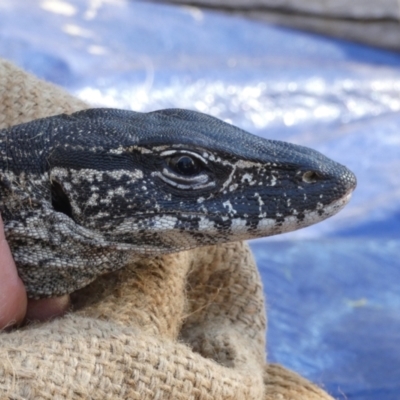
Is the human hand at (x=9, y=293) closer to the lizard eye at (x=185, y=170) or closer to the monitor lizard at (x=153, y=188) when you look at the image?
the monitor lizard at (x=153, y=188)

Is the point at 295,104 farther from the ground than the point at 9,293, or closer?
farther from the ground

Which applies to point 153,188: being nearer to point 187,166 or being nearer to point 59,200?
point 187,166

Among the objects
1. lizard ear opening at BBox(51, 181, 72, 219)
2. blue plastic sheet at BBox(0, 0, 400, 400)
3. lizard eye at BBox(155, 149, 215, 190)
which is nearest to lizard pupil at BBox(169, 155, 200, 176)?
lizard eye at BBox(155, 149, 215, 190)

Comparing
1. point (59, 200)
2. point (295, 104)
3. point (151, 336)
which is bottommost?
point (151, 336)

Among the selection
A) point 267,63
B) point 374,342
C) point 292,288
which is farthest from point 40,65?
point 374,342

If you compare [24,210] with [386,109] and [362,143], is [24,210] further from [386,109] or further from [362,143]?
[386,109]

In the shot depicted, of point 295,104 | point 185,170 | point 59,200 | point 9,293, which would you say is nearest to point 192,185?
point 185,170

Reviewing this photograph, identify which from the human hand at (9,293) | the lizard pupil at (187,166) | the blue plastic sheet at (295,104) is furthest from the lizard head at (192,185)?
the blue plastic sheet at (295,104)
